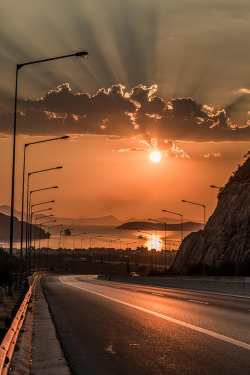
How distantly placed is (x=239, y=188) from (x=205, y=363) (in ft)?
266

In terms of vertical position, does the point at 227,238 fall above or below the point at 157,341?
above

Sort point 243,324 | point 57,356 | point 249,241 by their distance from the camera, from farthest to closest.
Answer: point 249,241, point 243,324, point 57,356

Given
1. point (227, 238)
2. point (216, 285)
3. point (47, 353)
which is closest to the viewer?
point (47, 353)

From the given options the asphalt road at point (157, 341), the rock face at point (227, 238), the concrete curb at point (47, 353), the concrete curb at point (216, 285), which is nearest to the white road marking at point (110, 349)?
the asphalt road at point (157, 341)

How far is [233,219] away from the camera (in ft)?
291

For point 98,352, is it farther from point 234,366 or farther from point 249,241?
point 249,241

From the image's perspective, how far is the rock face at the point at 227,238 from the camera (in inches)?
3132

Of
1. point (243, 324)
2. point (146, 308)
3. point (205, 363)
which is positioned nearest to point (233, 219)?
point (146, 308)

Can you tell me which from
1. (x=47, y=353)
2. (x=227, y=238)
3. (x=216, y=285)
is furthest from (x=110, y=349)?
(x=227, y=238)

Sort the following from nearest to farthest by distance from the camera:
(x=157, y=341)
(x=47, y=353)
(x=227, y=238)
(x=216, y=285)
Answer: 1. (x=47, y=353)
2. (x=157, y=341)
3. (x=216, y=285)
4. (x=227, y=238)

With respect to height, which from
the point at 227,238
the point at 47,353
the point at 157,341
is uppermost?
the point at 227,238

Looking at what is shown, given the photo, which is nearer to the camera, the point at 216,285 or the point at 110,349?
the point at 110,349

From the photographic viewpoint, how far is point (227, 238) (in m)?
87.6

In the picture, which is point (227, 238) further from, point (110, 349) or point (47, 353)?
point (47, 353)
